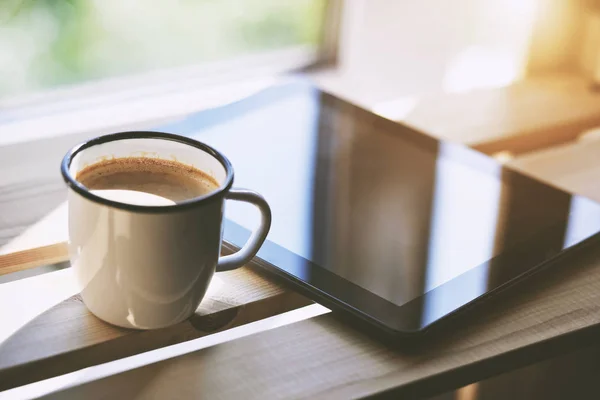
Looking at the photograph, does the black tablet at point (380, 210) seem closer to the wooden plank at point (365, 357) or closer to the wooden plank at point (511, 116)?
the wooden plank at point (365, 357)

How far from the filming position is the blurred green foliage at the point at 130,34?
3.57ft

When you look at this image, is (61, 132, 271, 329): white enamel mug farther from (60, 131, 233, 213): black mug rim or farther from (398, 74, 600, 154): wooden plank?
(398, 74, 600, 154): wooden plank

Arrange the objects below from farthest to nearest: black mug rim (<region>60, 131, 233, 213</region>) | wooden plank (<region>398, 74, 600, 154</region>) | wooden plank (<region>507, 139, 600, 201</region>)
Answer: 1. wooden plank (<region>398, 74, 600, 154</region>)
2. wooden plank (<region>507, 139, 600, 201</region>)
3. black mug rim (<region>60, 131, 233, 213</region>)

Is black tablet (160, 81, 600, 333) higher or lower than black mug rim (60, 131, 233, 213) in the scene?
lower

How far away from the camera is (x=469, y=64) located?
1.30m

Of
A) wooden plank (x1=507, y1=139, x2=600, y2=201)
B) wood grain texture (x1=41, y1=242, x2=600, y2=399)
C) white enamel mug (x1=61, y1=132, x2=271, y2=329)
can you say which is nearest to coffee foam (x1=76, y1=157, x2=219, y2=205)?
white enamel mug (x1=61, y1=132, x2=271, y2=329)

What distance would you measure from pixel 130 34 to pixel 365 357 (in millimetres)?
764

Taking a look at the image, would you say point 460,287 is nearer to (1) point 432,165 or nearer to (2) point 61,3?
(1) point 432,165

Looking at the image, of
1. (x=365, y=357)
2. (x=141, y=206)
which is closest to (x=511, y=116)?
(x=365, y=357)

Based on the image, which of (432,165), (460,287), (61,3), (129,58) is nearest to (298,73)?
(129,58)

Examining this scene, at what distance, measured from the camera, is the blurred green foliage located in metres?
1.09

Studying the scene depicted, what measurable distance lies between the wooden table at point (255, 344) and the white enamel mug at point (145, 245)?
28 mm

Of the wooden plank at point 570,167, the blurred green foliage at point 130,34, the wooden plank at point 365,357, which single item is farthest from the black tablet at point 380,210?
the blurred green foliage at point 130,34

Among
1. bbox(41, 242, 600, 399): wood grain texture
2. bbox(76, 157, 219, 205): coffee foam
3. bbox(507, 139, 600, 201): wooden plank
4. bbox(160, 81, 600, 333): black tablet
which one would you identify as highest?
bbox(76, 157, 219, 205): coffee foam
